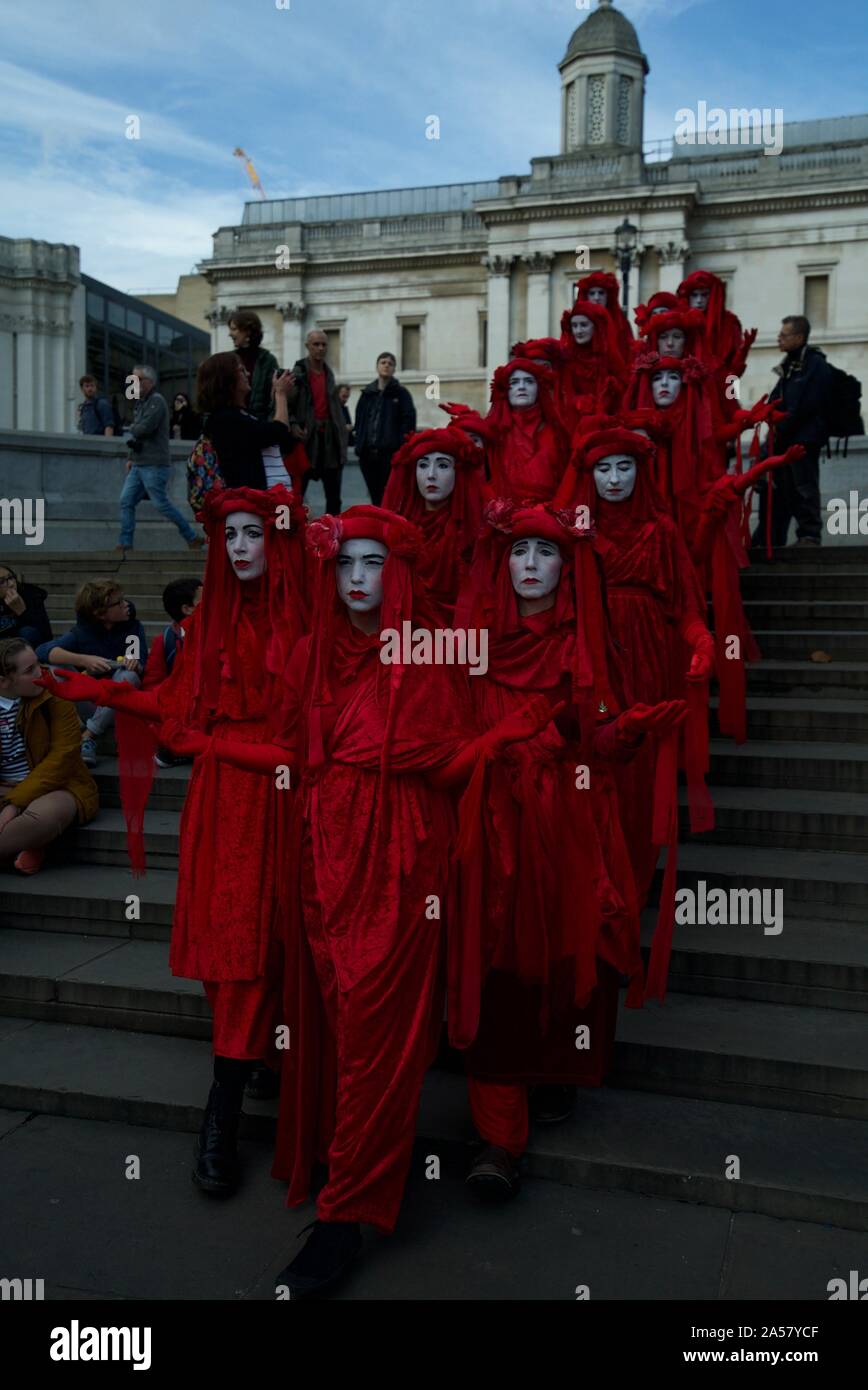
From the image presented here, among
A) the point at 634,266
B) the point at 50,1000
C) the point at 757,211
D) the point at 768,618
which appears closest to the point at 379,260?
the point at 634,266

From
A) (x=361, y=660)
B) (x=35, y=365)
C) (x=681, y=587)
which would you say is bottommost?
(x=361, y=660)

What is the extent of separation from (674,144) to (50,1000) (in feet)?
170

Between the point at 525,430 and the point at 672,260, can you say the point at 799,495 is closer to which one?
the point at 525,430

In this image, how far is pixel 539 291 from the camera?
46.5m

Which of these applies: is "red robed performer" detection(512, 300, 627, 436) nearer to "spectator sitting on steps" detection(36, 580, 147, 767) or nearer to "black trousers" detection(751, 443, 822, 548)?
"black trousers" detection(751, 443, 822, 548)

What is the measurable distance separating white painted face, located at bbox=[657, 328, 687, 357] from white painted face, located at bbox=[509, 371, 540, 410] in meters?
1.35

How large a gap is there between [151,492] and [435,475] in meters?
5.79

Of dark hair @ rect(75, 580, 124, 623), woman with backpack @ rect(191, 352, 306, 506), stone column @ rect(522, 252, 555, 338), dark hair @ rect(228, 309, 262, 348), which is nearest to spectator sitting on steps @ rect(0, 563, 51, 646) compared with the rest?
dark hair @ rect(75, 580, 124, 623)

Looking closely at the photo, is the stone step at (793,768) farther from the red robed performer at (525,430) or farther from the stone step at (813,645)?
the red robed performer at (525,430)

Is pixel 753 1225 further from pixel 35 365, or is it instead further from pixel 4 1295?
pixel 35 365

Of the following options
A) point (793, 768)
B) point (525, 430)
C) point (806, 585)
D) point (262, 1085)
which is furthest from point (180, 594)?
point (806, 585)

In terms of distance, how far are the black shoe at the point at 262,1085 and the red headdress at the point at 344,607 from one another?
1.42 m

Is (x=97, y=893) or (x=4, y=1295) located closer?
(x=4, y=1295)
